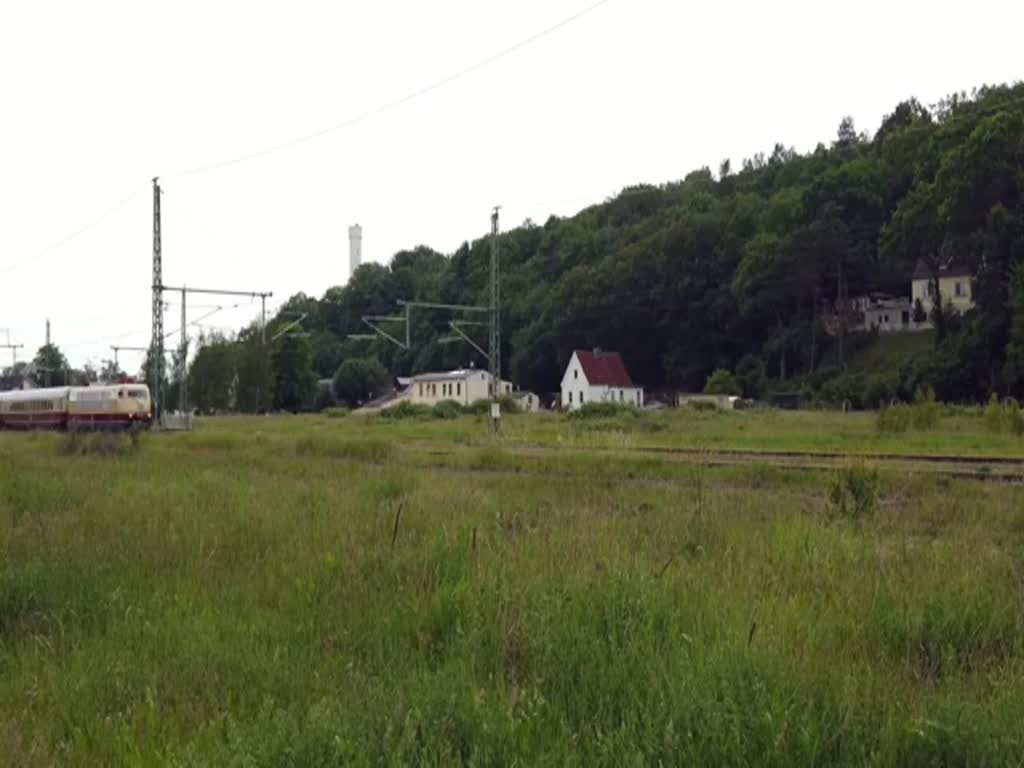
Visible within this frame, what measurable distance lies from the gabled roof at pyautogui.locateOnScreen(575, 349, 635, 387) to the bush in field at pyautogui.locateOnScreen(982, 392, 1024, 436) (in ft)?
237

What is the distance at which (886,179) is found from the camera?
101m

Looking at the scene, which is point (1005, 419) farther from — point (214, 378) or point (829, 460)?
point (214, 378)

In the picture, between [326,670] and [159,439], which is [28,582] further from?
[159,439]

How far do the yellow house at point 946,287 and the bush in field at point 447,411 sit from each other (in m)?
43.4

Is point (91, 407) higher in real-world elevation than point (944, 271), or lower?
lower

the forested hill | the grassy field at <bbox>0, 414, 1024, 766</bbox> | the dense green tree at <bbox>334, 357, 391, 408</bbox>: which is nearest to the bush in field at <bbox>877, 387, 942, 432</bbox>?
the grassy field at <bbox>0, 414, 1024, 766</bbox>

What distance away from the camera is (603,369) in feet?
348

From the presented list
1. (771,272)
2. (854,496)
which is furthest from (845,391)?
(854,496)

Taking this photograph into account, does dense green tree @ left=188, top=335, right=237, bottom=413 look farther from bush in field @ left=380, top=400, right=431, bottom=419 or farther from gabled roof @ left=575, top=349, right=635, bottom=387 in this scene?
gabled roof @ left=575, top=349, right=635, bottom=387

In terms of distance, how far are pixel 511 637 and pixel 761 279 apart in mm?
96435

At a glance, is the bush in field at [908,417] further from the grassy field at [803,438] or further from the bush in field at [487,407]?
the bush in field at [487,407]

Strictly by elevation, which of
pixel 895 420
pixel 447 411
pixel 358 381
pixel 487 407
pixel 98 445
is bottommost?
pixel 98 445

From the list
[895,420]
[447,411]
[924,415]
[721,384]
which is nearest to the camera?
[895,420]

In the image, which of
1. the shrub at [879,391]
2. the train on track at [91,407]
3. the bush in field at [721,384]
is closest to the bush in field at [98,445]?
the train on track at [91,407]
